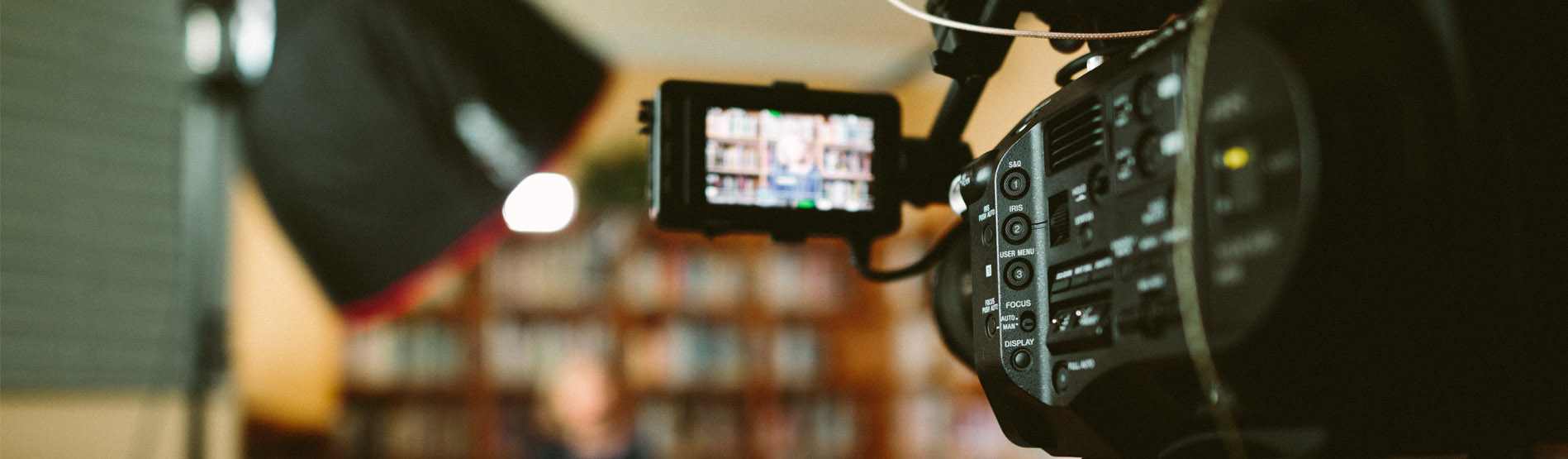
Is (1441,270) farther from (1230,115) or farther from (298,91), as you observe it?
(298,91)

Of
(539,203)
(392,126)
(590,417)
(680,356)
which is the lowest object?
(590,417)

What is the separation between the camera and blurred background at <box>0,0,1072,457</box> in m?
1.90

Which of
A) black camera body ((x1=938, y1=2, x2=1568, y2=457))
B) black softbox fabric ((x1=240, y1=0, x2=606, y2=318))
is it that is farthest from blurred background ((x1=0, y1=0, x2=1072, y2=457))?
black camera body ((x1=938, y1=2, x2=1568, y2=457))

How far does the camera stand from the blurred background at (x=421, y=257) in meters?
1.90

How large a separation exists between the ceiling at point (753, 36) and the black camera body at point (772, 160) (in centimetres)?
277

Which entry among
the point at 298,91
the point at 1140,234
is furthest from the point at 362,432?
the point at 1140,234

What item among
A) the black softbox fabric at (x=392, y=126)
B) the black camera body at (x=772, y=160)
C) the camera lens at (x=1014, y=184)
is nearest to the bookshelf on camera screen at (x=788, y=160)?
the black camera body at (x=772, y=160)

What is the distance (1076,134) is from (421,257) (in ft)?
9.15

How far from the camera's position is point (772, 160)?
29.1 inches

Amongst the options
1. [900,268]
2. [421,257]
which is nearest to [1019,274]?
[900,268]

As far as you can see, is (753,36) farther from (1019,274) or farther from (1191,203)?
(1191,203)

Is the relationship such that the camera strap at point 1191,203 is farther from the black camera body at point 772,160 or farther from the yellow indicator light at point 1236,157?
the black camera body at point 772,160

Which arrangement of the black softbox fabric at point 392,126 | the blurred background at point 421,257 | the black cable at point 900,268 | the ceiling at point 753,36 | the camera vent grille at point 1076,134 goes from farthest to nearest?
1. the ceiling at point 753,36
2. the black softbox fabric at point 392,126
3. the blurred background at point 421,257
4. the black cable at point 900,268
5. the camera vent grille at point 1076,134

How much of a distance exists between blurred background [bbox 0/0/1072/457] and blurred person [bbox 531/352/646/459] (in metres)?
0.01
